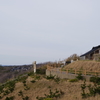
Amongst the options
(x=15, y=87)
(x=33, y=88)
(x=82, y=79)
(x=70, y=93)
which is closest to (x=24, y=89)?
(x=33, y=88)

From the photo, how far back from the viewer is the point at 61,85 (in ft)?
36.8

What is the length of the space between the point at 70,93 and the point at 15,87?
222 inches

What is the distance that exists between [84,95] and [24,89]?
5.22m

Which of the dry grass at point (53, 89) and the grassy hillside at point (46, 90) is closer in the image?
the dry grass at point (53, 89)

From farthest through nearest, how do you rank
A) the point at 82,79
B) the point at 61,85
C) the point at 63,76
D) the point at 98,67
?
the point at 98,67 → the point at 63,76 → the point at 82,79 → the point at 61,85

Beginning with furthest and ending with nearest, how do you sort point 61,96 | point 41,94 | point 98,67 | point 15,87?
1. point 98,67
2. point 15,87
3. point 41,94
4. point 61,96

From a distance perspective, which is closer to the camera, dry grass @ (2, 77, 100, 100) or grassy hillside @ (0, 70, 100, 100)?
dry grass @ (2, 77, 100, 100)

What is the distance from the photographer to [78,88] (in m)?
10.1

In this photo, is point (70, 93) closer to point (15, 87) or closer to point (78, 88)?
point (78, 88)

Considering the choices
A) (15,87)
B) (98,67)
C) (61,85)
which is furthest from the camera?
(98,67)

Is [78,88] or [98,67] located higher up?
[98,67]

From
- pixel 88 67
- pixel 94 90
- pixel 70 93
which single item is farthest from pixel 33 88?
pixel 88 67

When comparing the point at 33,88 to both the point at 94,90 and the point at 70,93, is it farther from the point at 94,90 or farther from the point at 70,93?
the point at 94,90

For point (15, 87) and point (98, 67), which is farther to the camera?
point (98, 67)
